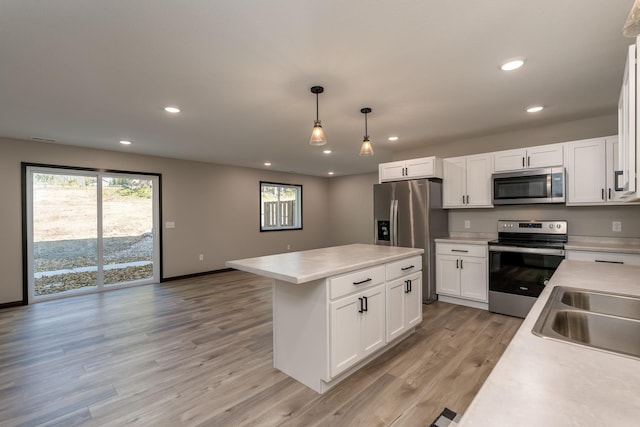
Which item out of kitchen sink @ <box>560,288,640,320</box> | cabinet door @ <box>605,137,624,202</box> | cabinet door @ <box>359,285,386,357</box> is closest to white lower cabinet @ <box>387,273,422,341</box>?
cabinet door @ <box>359,285,386,357</box>

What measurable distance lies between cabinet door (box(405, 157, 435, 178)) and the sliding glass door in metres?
4.53

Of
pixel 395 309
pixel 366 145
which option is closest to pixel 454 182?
pixel 366 145

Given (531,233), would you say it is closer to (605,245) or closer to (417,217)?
(605,245)

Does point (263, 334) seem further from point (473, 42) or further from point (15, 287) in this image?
point (15, 287)

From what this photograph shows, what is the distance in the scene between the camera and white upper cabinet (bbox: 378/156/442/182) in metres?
4.17

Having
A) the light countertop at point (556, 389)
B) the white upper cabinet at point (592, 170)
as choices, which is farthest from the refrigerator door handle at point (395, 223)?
the light countertop at point (556, 389)

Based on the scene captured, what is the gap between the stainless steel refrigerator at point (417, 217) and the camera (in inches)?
161

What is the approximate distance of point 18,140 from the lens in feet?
13.9

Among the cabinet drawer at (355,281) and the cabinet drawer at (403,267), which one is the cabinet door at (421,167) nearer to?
the cabinet drawer at (403,267)

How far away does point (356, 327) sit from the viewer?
90.8 inches

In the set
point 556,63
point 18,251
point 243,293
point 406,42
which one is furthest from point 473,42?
point 18,251

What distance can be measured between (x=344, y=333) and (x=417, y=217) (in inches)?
94.7

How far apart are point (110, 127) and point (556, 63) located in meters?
4.61

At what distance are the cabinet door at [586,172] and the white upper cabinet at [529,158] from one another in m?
0.12
